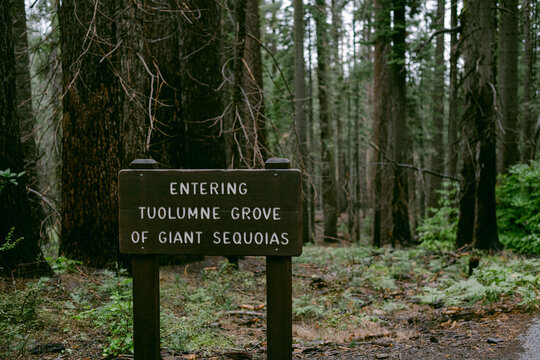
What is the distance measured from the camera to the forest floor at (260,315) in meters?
4.31

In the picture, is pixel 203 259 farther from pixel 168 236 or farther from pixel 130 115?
pixel 168 236

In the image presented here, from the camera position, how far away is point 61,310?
201 inches

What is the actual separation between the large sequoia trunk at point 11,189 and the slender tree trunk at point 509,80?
13859mm

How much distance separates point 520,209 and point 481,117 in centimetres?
346

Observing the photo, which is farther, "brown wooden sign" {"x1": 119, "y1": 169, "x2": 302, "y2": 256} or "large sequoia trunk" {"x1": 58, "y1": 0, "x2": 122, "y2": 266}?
"large sequoia trunk" {"x1": 58, "y1": 0, "x2": 122, "y2": 266}

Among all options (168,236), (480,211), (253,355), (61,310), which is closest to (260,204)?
(168,236)

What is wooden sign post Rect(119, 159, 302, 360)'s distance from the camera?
325 cm

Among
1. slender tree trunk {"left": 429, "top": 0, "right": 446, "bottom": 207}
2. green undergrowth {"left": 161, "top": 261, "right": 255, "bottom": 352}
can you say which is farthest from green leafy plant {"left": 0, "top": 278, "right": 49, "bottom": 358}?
slender tree trunk {"left": 429, "top": 0, "right": 446, "bottom": 207}

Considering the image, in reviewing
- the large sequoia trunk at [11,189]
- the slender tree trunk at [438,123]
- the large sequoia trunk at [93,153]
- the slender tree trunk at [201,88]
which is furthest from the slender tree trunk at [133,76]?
the slender tree trunk at [438,123]

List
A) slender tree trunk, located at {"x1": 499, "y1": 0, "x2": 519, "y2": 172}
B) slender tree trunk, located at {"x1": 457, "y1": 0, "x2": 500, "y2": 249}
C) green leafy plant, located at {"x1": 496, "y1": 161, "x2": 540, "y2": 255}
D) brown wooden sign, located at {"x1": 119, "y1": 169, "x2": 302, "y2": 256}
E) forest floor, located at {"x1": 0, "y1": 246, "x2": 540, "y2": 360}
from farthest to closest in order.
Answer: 1. slender tree trunk, located at {"x1": 499, "y1": 0, "x2": 519, "y2": 172}
2. green leafy plant, located at {"x1": 496, "y1": 161, "x2": 540, "y2": 255}
3. slender tree trunk, located at {"x1": 457, "y1": 0, "x2": 500, "y2": 249}
4. forest floor, located at {"x1": 0, "y1": 246, "x2": 540, "y2": 360}
5. brown wooden sign, located at {"x1": 119, "y1": 169, "x2": 302, "y2": 256}

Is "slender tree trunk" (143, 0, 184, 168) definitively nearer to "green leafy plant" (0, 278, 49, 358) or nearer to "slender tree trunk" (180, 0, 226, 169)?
"slender tree trunk" (180, 0, 226, 169)

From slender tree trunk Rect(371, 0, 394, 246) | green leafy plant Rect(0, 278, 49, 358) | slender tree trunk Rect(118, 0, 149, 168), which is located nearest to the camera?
green leafy plant Rect(0, 278, 49, 358)

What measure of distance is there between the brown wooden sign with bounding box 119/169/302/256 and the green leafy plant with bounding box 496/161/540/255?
9888 millimetres

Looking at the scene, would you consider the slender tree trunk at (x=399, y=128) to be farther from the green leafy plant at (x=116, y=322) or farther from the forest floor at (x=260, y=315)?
the green leafy plant at (x=116, y=322)
